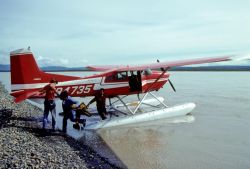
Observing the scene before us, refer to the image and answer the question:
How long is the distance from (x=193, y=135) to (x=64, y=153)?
14.2 feet

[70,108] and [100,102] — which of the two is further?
[100,102]

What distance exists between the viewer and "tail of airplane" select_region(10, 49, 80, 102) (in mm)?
10078

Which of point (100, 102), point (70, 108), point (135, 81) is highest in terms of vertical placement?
point (135, 81)

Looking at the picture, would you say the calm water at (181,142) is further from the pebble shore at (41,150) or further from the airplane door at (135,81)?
the airplane door at (135,81)

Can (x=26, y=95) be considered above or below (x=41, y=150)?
above

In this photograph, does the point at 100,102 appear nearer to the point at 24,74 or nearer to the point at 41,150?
→ the point at 24,74

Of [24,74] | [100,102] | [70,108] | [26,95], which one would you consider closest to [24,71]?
[24,74]

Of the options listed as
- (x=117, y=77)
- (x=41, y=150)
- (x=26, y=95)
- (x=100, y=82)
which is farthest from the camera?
(x=117, y=77)

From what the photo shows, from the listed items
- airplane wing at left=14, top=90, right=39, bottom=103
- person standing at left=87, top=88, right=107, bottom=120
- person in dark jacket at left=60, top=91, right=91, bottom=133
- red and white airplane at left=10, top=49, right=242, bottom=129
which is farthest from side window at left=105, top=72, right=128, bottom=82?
airplane wing at left=14, top=90, right=39, bottom=103

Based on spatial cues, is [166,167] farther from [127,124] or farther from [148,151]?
[127,124]

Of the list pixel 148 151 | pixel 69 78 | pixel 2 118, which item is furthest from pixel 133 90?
pixel 2 118

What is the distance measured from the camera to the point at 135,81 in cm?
1148

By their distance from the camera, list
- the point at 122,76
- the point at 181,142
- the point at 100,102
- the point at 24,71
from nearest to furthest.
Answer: the point at 181,142, the point at 24,71, the point at 100,102, the point at 122,76

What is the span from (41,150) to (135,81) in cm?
554
